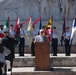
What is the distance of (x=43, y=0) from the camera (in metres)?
15.8

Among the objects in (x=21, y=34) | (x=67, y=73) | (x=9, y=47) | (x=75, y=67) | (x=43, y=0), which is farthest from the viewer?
(x=43, y=0)

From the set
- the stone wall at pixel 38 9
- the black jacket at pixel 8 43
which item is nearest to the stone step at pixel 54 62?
the black jacket at pixel 8 43

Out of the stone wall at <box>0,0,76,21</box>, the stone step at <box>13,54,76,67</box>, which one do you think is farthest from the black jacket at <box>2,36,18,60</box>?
the stone wall at <box>0,0,76,21</box>

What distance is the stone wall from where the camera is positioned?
15.9 metres

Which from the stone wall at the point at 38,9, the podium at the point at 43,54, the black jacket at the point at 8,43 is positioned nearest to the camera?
the black jacket at the point at 8,43

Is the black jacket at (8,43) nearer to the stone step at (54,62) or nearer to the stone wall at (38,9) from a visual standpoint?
the stone step at (54,62)

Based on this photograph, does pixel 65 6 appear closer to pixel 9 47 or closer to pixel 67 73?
pixel 67 73

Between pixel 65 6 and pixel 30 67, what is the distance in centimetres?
544

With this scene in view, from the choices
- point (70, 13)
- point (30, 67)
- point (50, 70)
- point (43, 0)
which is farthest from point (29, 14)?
point (50, 70)

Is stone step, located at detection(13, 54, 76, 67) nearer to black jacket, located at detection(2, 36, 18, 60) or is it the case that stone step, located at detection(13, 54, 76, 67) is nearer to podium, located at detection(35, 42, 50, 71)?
podium, located at detection(35, 42, 50, 71)

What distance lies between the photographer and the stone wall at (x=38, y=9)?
625 inches

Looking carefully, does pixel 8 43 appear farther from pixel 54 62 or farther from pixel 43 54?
pixel 54 62

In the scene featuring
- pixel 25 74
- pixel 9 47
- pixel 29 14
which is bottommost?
pixel 25 74

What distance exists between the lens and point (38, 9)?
16.0m
